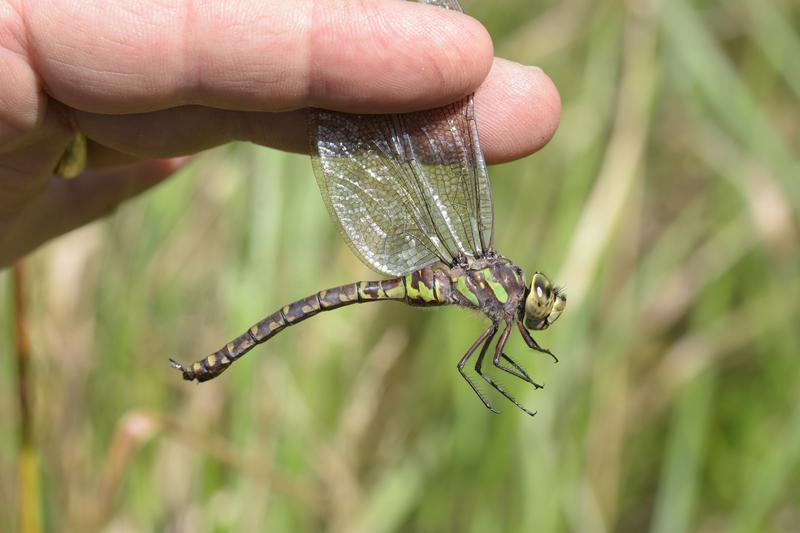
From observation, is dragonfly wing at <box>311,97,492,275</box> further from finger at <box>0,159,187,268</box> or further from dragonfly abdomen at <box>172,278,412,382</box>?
finger at <box>0,159,187,268</box>

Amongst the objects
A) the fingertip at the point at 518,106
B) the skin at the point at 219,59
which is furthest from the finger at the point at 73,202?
the fingertip at the point at 518,106

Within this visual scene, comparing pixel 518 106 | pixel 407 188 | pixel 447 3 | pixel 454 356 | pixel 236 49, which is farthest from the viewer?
pixel 454 356

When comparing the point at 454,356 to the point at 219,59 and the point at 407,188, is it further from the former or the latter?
the point at 219,59

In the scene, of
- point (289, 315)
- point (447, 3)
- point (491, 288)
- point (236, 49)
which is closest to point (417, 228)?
point (491, 288)

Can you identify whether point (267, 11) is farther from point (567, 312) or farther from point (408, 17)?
point (567, 312)

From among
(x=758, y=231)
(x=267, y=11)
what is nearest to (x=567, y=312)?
(x=758, y=231)

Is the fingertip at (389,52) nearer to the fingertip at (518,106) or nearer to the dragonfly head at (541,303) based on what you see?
the fingertip at (518,106)
